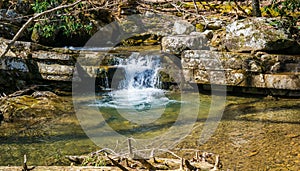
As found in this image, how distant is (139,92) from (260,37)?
11.5 ft

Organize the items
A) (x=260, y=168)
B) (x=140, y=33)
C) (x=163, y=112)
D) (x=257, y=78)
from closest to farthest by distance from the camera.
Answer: (x=260, y=168) → (x=163, y=112) → (x=257, y=78) → (x=140, y=33)

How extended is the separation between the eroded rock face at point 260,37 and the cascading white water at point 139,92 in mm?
2239

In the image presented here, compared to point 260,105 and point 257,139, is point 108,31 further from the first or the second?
point 257,139

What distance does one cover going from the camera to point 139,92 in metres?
9.32

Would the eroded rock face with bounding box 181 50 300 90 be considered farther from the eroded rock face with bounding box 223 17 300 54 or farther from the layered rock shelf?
the eroded rock face with bounding box 223 17 300 54

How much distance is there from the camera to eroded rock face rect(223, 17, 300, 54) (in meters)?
8.03

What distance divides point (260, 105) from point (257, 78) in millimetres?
907

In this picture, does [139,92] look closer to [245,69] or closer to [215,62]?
[215,62]

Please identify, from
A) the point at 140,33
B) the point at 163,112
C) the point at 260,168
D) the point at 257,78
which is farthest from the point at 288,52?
the point at 140,33

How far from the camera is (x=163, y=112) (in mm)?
7180

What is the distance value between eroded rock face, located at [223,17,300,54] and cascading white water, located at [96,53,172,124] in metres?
2.24

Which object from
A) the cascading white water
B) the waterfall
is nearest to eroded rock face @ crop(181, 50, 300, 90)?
the cascading white water

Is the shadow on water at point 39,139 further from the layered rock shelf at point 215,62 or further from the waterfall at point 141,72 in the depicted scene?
the waterfall at point 141,72

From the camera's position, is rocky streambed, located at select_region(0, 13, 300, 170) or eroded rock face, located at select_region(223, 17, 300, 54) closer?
rocky streambed, located at select_region(0, 13, 300, 170)
